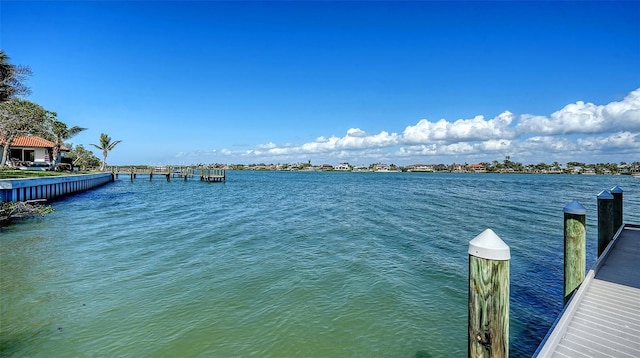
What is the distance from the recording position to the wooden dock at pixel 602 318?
336 cm

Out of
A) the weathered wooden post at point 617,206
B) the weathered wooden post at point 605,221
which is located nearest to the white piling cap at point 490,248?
the weathered wooden post at point 605,221

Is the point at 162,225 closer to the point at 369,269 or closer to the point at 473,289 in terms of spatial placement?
the point at 369,269

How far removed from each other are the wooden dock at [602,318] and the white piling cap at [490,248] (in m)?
1.36

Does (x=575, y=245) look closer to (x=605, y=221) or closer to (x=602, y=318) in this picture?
(x=602, y=318)

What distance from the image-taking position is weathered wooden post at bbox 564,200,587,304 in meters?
5.59

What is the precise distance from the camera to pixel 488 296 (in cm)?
287

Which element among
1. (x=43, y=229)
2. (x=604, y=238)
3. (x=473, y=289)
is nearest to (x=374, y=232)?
(x=604, y=238)

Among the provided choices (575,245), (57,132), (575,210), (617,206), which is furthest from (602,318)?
(57,132)

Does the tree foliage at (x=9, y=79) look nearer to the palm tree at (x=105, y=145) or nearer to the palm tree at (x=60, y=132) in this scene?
the palm tree at (x=60, y=132)

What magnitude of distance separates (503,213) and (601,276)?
57.7ft

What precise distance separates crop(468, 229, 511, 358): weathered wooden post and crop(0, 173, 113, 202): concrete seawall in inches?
906

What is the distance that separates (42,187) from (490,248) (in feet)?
97.1

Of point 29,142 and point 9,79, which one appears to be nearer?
point 9,79

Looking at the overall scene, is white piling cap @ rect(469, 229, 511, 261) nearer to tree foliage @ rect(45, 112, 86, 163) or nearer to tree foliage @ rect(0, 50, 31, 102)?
tree foliage @ rect(0, 50, 31, 102)
